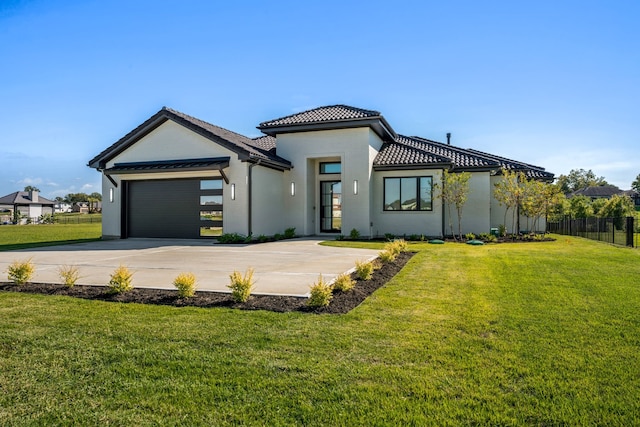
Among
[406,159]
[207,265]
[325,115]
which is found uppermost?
[325,115]

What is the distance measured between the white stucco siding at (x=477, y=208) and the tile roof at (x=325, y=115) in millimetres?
5883

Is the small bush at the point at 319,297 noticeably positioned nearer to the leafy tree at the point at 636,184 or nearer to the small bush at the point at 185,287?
the small bush at the point at 185,287

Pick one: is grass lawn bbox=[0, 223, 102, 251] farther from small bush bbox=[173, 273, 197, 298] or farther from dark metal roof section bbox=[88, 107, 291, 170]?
small bush bbox=[173, 273, 197, 298]

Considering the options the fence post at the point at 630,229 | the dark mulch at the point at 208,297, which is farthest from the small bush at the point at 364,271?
the fence post at the point at 630,229

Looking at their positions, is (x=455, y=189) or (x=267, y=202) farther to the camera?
(x=267, y=202)

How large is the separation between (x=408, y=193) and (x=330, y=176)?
395 centimetres

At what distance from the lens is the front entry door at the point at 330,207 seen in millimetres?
19484

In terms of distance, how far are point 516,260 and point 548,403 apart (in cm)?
789

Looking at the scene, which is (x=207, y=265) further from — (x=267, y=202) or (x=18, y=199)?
(x=18, y=199)

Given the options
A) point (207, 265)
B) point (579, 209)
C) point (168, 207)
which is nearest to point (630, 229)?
point (207, 265)

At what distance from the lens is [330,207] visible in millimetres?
19641

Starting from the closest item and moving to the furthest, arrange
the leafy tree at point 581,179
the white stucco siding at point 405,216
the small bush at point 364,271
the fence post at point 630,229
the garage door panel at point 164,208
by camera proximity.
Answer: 1. the small bush at point 364,271
2. the fence post at point 630,229
3. the garage door panel at point 164,208
4. the white stucco siding at point 405,216
5. the leafy tree at point 581,179

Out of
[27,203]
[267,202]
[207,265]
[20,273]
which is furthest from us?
[27,203]

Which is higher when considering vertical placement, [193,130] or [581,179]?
[581,179]
